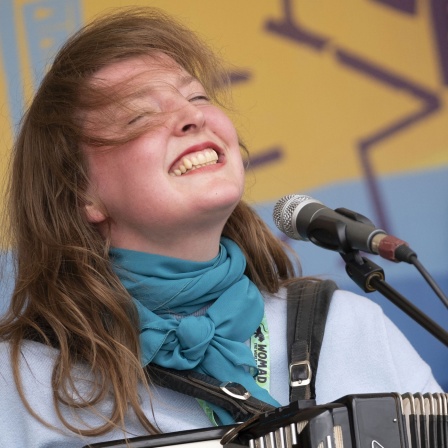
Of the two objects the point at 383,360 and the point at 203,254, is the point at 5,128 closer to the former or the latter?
the point at 203,254

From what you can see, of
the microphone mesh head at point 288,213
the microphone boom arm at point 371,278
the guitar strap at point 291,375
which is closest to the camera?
the microphone boom arm at point 371,278

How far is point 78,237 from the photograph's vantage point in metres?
2.40

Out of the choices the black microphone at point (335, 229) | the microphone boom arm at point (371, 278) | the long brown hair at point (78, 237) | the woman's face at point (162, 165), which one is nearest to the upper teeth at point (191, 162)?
the woman's face at point (162, 165)

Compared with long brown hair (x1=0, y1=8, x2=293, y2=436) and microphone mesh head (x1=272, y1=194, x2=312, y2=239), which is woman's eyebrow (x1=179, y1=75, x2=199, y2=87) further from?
microphone mesh head (x1=272, y1=194, x2=312, y2=239)

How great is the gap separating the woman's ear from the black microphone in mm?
587

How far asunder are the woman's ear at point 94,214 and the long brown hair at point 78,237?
0.05 ft

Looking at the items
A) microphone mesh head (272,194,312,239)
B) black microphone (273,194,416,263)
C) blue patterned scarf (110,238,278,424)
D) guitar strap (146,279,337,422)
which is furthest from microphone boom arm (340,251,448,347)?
blue patterned scarf (110,238,278,424)

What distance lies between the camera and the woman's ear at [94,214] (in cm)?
238

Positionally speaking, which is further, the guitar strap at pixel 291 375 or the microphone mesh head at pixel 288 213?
the guitar strap at pixel 291 375

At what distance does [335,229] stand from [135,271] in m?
0.72

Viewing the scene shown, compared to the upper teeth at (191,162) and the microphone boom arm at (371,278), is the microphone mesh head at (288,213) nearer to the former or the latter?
the microphone boom arm at (371,278)

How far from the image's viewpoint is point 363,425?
169 centimetres

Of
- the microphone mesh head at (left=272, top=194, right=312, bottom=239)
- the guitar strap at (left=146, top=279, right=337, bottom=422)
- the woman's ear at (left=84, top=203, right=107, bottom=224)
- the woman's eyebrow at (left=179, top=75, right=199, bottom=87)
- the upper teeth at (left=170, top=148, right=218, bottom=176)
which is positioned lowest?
the guitar strap at (left=146, top=279, right=337, bottom=422)

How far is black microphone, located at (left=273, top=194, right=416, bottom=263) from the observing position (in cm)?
165
